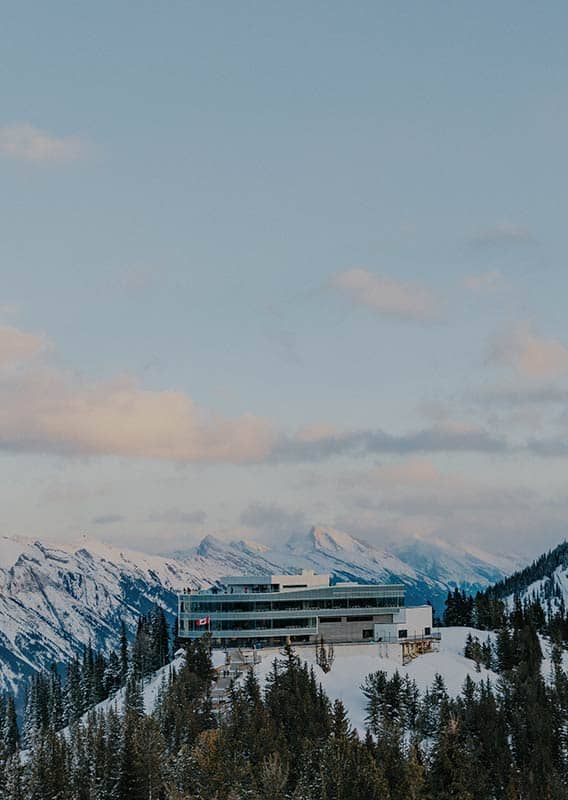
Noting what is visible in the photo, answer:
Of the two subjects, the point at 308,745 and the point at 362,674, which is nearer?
the point at 308,745

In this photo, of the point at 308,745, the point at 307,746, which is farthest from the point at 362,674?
the point at 307,746

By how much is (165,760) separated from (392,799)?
34.1 meters

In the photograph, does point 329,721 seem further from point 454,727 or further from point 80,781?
point 80,781

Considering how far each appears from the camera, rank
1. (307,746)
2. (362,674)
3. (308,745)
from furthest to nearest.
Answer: (362,674) < (308,745) < (307,746)

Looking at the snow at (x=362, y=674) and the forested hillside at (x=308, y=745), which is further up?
the snow at (x=362, y=674)

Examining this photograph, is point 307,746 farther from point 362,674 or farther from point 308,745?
point 362,674

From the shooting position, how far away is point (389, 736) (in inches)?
6280

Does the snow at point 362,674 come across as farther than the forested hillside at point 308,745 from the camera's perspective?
Yes

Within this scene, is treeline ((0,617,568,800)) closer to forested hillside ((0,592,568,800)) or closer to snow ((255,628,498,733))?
forested hillside ((0,592,568,800))

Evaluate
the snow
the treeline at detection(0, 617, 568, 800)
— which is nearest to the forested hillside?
the treeline at detection(0, 617, 568, 800)

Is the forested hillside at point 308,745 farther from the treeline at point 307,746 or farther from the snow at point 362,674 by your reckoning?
the snow at point 362,674

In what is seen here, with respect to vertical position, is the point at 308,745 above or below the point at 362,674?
below

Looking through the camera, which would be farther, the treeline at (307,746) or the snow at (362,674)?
the snow at (362,674)

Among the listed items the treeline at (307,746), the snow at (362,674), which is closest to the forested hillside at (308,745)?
the treeline at (307,746)
